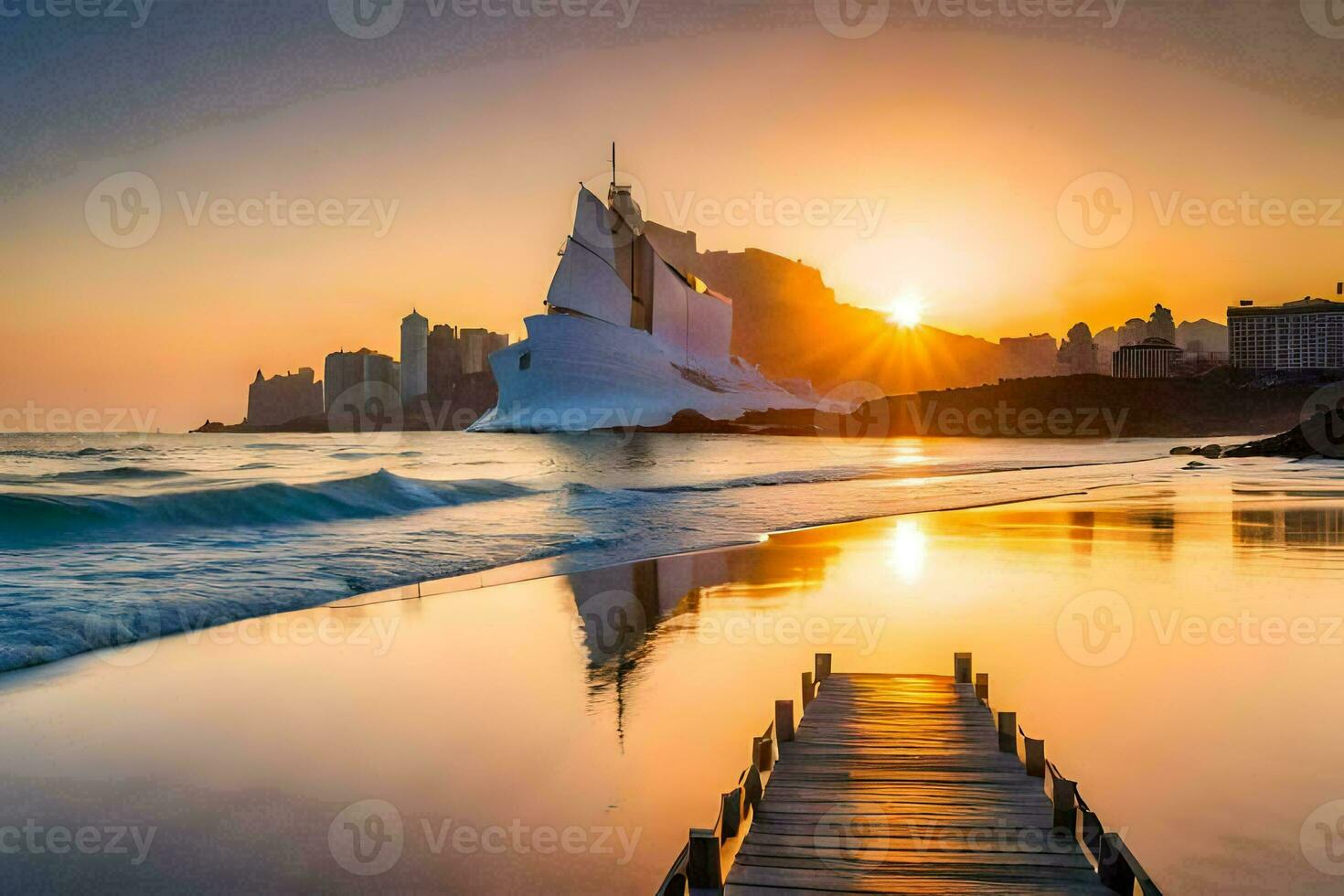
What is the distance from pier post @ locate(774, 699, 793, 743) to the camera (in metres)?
4.40

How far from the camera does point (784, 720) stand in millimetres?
4445

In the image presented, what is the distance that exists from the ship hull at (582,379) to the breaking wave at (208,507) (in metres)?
57.7

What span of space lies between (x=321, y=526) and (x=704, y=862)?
16.3 m

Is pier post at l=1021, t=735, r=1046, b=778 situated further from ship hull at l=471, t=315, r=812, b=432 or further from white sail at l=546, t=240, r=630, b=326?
white sail at l=546, t=240, r=630, b=326

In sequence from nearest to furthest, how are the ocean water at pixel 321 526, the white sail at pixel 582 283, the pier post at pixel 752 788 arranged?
the pier post at pixel 752 788
the ocean water at pixel 321 526
the white sail at pixel 582 283

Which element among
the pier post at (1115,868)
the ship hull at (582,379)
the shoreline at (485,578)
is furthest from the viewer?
the ship hull at (582,379)

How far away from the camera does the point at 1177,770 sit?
15.1ft

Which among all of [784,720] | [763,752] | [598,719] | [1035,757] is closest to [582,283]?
[598,719]

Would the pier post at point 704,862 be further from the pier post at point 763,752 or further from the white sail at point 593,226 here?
the white sail at point 593,226

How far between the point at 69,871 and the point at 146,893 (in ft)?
1.45

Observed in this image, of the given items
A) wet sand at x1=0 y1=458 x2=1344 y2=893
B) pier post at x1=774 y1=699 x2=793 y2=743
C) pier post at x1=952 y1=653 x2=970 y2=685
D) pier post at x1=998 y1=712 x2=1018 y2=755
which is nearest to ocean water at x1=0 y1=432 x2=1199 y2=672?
wet sand at x1=0 y1=458 x2=1344 y2=893

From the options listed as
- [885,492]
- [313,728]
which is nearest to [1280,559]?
[313,728]

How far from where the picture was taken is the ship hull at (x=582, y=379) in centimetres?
8112

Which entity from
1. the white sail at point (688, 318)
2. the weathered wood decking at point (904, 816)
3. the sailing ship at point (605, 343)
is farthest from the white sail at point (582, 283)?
the weathered wood decking at point (904, 816)
